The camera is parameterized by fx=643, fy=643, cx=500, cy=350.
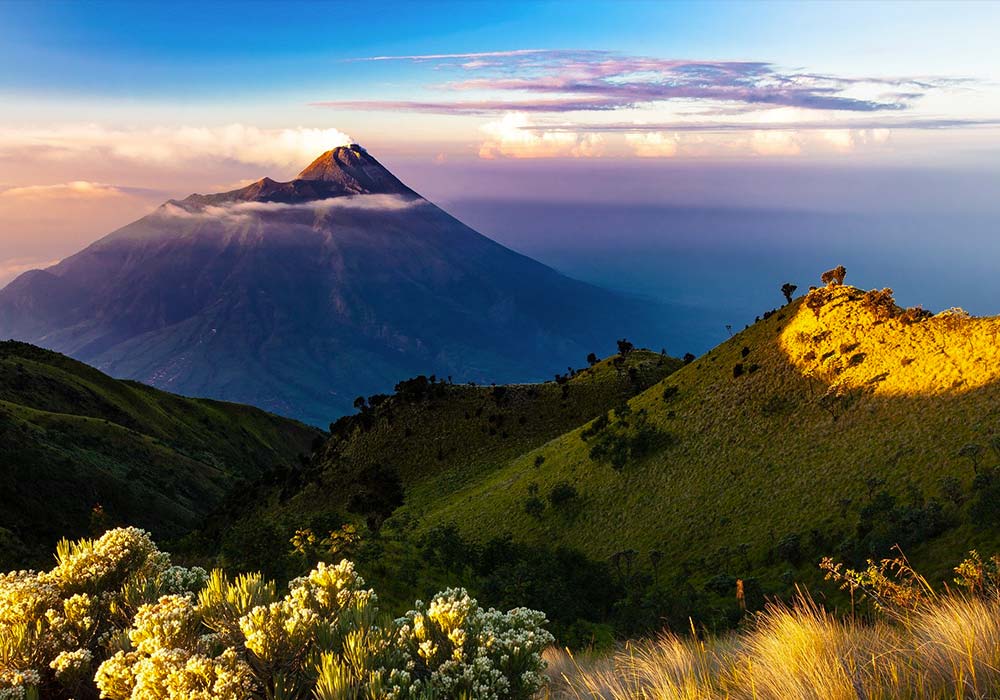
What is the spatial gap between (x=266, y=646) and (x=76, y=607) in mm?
3647

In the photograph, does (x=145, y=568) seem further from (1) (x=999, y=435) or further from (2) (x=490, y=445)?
(2) (x=490, y=445)

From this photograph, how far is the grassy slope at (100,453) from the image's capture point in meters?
58.2

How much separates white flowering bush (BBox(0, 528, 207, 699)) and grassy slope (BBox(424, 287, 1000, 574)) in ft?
116

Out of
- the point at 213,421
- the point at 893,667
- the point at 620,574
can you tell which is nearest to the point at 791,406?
the point at 620,574

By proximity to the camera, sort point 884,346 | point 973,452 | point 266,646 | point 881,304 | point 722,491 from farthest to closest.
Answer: point 881,304, point 884,346, point 722,491, point 973,452, point 266,646

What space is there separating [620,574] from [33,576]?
3766 cm

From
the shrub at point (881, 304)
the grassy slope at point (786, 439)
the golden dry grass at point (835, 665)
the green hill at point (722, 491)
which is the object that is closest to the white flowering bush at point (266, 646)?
the golden dry grass at point (835, 665)

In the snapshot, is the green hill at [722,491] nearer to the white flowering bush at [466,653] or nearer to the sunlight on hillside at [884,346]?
the sunlight on hillside at [884,346]

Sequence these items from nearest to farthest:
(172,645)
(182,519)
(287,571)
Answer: (172,645)
(287,571)
(182,519)

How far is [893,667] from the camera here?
20.6 feet

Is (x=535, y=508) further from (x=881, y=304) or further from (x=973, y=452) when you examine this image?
(x=881, y=304)

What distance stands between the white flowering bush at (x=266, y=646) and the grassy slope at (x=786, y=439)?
109ft

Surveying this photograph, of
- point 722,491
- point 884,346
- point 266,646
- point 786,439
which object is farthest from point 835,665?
Result: point 884,346

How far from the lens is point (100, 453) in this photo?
8338 centimetres
